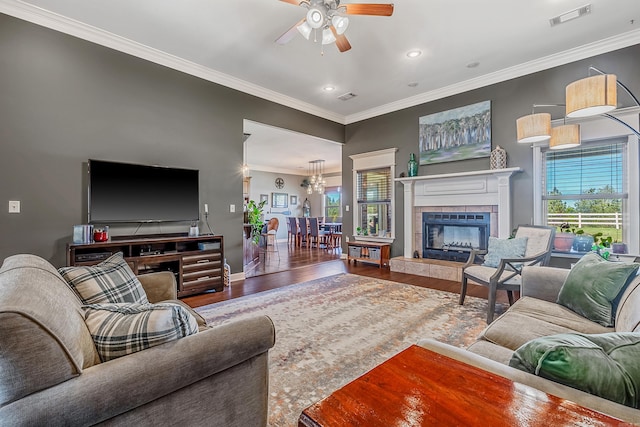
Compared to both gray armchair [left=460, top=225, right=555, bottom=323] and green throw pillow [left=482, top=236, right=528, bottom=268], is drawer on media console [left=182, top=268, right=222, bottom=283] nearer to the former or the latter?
gray armchair [left=460, top=225, right=555, bottom=323]

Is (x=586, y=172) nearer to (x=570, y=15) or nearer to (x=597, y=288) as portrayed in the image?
(x=570, y=15)

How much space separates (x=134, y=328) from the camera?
0.97 m

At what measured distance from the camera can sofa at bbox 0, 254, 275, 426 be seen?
724mm

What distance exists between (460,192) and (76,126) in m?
5.31

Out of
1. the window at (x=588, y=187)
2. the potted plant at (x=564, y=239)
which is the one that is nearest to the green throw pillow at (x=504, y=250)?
the potted plant at (x=564, y=239)

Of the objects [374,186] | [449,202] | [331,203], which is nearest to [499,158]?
[449,202]

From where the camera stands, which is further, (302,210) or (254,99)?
(302,210)

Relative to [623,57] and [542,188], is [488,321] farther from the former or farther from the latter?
[623,57]

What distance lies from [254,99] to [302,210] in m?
7.65

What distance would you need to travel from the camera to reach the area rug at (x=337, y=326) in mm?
1832

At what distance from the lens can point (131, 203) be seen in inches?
140

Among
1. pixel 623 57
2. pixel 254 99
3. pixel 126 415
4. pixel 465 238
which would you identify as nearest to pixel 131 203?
pixel 254 99

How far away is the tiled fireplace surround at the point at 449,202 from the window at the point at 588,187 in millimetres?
472

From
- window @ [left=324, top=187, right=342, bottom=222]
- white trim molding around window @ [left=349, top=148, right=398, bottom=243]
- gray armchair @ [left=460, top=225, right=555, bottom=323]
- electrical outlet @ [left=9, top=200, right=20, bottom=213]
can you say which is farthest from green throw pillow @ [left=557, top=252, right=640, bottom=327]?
window @ [left=324, top=187, right=342, bottom=222]
